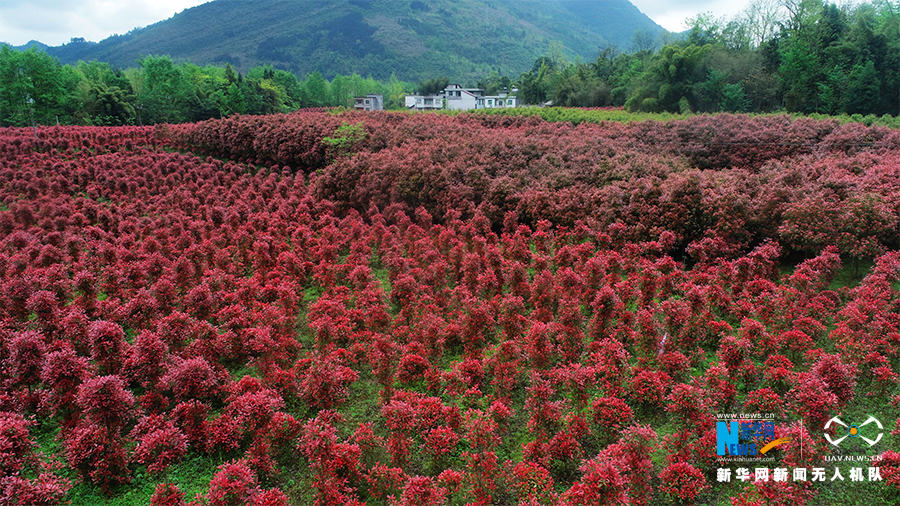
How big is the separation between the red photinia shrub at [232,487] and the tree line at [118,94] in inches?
1370

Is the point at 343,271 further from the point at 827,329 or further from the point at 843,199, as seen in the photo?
the point at 843,199

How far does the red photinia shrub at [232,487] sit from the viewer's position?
369 cm

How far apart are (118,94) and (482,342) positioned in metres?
45.2

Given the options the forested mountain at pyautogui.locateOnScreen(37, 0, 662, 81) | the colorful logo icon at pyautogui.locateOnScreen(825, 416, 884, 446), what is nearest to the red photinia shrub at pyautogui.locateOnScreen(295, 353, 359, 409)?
the colorful logo icon at pyautogui.locateOnScreen(825, 416, 884, 446)

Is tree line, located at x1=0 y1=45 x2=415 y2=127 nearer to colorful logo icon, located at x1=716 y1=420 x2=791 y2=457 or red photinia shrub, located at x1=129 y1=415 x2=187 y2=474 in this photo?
red photinia shrub, located at x1=129 y1=415 x2=187 y2=474

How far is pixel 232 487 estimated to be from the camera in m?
3.73

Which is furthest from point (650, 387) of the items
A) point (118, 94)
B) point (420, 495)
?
point (118, 94)

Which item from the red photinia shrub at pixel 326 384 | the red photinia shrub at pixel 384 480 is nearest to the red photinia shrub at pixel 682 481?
the red photinia shrub at pixel 384 480

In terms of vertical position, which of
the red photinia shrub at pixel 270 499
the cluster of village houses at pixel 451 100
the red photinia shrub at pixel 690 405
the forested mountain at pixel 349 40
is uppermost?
the forested mountain at pixel 349 40

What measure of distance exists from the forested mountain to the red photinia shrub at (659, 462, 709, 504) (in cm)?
11338

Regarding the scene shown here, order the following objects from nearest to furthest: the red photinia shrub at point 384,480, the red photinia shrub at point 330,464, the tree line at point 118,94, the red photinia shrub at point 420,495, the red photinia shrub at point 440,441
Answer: the red photinia shrub at point 420,495 < the red photinia shrub at point 330,464 < the red photinia shrub at point 384,480 < the red photinia shrub at point 440,441 < the tree line at point 118,94

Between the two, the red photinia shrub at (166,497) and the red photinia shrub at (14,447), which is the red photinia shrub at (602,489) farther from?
the red photinia shrub at (14,447)

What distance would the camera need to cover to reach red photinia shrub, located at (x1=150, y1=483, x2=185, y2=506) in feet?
12.4

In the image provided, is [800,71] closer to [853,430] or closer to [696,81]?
[696,81]
